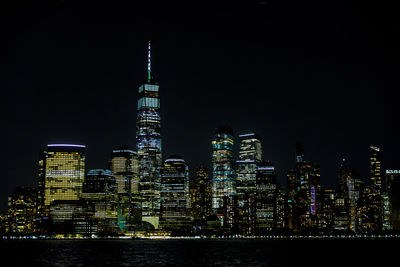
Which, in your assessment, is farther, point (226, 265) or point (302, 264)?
point (302, 264)

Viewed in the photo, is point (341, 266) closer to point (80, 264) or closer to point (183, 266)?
point (183, 266)

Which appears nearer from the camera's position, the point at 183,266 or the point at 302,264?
the point at 183,266

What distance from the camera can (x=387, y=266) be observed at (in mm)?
101375

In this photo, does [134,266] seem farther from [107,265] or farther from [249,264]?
[249,264]

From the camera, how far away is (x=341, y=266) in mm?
101250

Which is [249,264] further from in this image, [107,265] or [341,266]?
[107,265]

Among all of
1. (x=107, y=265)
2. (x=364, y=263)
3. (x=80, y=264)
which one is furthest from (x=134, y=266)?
(x=364, y=263)

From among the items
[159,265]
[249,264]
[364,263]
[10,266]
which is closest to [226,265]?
[249,264]

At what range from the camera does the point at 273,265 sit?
103 m

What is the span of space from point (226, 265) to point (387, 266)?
30.3 m

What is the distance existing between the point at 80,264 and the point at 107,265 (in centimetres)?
644

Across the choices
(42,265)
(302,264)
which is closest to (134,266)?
(42,265)

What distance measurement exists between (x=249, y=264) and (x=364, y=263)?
23.4m

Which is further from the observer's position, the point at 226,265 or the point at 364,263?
the point at 364,263
